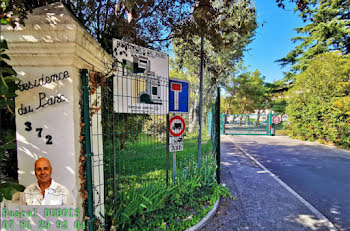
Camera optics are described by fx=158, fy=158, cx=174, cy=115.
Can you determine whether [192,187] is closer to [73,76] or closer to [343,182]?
[73,76]

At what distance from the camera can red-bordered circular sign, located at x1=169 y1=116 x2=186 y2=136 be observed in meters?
3.08

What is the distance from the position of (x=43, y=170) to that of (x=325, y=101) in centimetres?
1351

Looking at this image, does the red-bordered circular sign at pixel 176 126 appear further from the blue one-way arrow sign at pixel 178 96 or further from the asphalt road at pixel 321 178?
the asphalt road at pixel 321 178

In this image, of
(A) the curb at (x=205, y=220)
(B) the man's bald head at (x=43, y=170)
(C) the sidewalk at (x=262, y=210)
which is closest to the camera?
(B) the man's bald head at (x=43, y=170)

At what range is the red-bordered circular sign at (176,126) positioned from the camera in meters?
3.08

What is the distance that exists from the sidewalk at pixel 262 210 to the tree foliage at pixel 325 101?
25.8 ft

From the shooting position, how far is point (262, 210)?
3.00 m

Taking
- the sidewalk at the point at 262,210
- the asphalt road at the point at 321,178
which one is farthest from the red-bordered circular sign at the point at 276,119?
the sidewalk at the point at 262,210

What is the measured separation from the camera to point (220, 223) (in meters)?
2.63

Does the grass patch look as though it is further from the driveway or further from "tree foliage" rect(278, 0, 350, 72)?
"tree foliage" rect(278, 0, 350, 72)

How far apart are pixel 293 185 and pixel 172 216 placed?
361cm

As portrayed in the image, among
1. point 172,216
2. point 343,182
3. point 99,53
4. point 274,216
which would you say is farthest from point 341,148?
point 99,53

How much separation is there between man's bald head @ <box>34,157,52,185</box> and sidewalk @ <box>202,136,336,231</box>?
228 centimetres

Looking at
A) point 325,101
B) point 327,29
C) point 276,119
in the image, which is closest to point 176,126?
point 325,101
